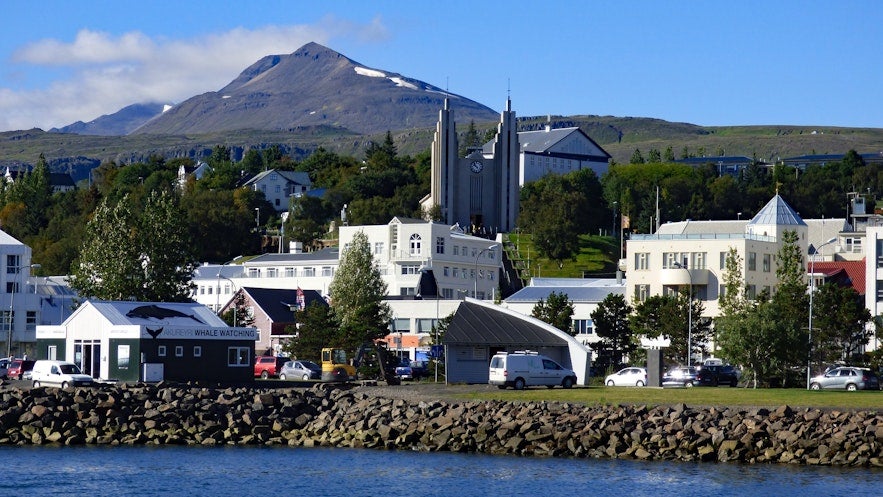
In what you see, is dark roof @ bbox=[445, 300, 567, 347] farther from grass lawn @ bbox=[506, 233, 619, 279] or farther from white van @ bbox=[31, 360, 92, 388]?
grass lawn @ bbox=[506, 233, 619, 279]

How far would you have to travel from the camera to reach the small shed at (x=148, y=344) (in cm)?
6562

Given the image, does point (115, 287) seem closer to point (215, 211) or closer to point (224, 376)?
point (224, 376)

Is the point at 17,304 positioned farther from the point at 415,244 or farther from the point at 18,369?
the point at 415,244

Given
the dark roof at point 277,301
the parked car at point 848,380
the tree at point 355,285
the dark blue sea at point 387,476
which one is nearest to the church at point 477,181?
the dark roof at point 277,301

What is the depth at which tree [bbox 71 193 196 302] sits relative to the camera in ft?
281

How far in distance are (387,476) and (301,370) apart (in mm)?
33559

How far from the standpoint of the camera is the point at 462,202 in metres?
160

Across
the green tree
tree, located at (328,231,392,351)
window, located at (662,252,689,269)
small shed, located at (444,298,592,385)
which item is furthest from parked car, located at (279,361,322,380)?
window, located at (662,252,689,269)

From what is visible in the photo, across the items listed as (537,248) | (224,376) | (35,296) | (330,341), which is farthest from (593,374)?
(537,248)

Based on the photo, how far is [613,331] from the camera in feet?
263

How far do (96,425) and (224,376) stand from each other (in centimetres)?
1608

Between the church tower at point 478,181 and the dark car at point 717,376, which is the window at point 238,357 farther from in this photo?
the church tower at point 478,181

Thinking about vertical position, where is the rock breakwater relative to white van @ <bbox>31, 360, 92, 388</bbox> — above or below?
below

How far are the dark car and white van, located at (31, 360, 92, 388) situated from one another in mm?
28511
